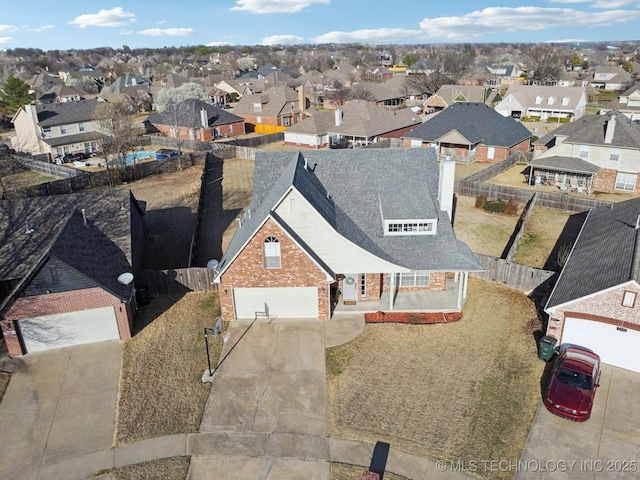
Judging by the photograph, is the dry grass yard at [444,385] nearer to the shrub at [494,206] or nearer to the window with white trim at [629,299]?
the window with white trim at [629,299]

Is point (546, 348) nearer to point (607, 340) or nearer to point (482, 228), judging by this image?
point (607, 340)

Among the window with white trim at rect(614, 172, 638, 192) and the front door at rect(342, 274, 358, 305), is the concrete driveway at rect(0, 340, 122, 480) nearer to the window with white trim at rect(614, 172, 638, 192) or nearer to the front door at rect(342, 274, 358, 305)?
the front door at rect(342, 274, 358, 305)

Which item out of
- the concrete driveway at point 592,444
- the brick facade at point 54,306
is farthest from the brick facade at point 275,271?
the concrete driveway at point 592,444

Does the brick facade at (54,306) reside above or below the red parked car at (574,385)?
above

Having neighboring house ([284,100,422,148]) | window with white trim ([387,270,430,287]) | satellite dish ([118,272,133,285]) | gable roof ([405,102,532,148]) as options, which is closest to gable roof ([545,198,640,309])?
window with white trim ([387,270,430,287])

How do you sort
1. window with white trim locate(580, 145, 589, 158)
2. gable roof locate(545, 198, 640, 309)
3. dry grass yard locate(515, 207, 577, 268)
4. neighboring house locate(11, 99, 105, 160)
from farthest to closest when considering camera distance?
neighboring house locate(11, 99, 105, 160)
window with white trim locate(580, 145, 589, 158)
dry grass yard locate(515, 207, 577, 268)
gable roof locate(545, 198, 640, 309)
